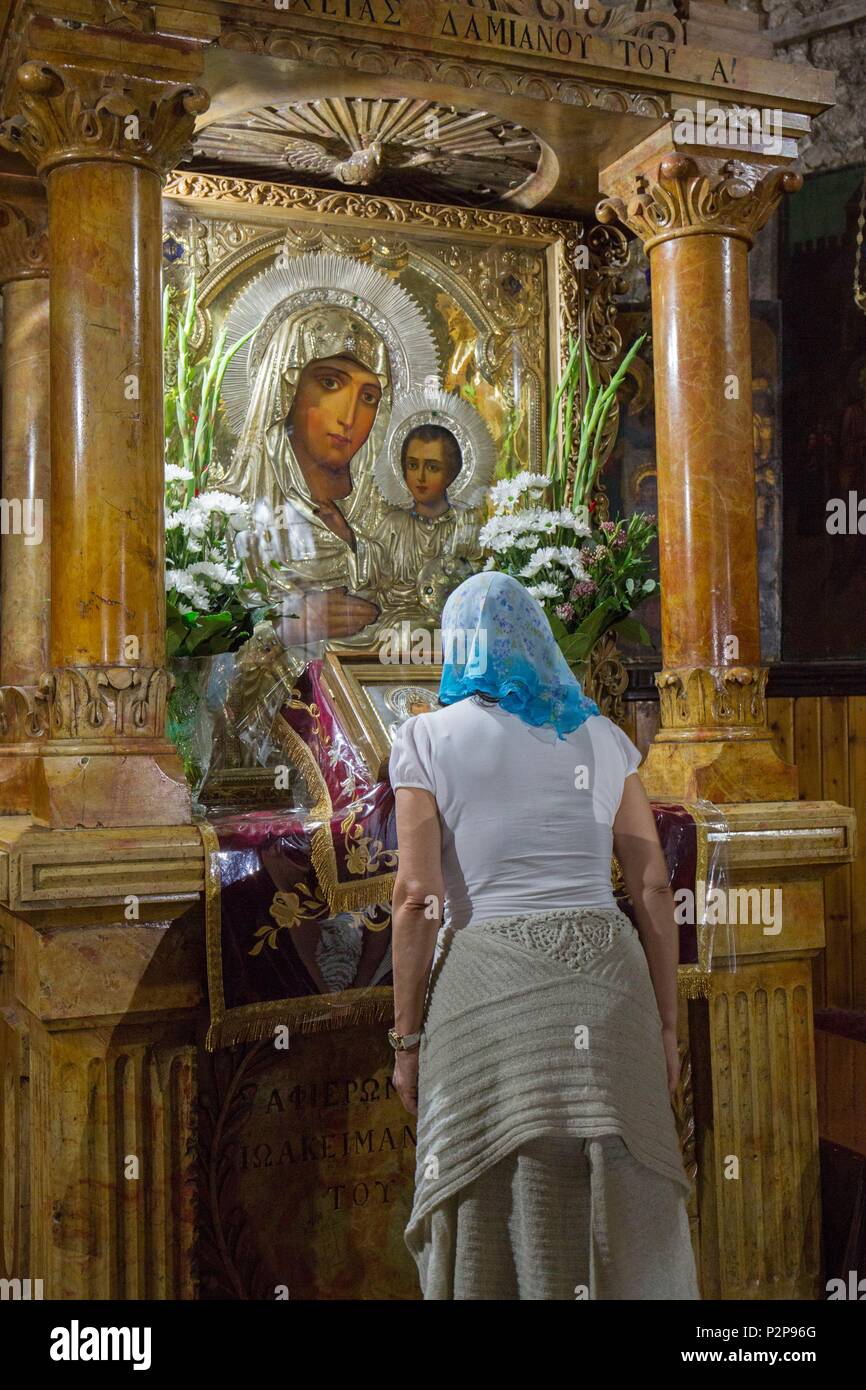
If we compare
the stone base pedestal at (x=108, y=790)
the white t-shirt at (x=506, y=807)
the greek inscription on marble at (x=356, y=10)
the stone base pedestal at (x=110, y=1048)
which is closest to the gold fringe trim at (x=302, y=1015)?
the stone base pedestal at (x=110, y=1048)

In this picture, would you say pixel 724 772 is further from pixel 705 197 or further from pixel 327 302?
pixel 327 302

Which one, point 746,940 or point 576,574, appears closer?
point 746,940

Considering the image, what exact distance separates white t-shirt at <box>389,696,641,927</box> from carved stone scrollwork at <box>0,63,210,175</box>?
83.4 inches

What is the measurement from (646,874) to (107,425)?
1965mm

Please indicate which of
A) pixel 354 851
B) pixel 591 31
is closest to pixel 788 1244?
pixel 354 851

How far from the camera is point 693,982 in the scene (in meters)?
4.10

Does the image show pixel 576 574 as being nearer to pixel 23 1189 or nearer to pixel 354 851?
pixel 354 851

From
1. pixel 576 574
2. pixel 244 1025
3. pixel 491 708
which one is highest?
pixel 576 574

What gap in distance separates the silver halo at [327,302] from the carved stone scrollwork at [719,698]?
5.34 feet

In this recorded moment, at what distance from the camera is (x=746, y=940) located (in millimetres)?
4273

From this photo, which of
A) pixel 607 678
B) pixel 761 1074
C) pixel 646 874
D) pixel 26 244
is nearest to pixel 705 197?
pixel 607 678

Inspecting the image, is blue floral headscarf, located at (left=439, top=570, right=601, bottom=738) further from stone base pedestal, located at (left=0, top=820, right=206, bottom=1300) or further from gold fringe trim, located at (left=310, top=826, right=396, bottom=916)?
stone base pedestal, located at (left=0, top=820, right=206, bottom=1300)

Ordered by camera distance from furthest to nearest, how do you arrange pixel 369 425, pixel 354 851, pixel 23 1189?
pixel 369 425
pixel 23 1189
pixel 354 851
